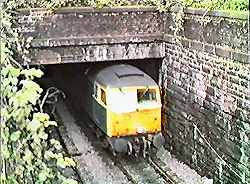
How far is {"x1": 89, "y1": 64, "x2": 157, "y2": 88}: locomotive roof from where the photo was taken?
9836 millimetres

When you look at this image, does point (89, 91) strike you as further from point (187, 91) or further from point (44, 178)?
point (44, 178)

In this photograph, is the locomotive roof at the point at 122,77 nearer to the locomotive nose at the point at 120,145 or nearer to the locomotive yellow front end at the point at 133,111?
the locomotive yellow front end at the point at 133,111

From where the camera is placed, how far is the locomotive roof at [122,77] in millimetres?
9836

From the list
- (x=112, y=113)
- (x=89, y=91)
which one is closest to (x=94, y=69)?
(x=89, y=91)

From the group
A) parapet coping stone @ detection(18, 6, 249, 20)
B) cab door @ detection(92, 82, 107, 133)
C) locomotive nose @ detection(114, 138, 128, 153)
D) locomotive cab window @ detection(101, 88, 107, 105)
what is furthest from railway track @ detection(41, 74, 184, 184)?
parapet coping stone @ detection(18, 6, 249, 20)

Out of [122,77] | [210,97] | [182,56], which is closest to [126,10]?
[122,77]

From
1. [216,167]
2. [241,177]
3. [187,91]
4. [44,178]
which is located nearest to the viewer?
[44,178]

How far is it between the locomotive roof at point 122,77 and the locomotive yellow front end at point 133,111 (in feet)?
0.43

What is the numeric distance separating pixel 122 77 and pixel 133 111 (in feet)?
2.86

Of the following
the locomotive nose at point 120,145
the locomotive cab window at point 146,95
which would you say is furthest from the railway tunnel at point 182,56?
the locomotive nose at point 120,145

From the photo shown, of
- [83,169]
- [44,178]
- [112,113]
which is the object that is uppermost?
[44,178]

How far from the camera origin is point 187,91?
31.3ft

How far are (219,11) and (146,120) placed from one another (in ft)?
10.6

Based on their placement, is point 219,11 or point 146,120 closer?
point 219,11
